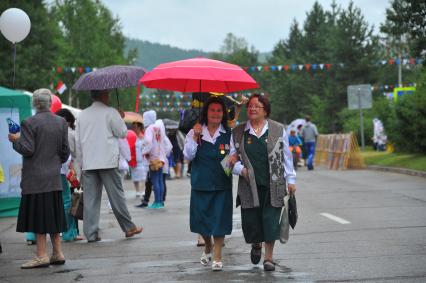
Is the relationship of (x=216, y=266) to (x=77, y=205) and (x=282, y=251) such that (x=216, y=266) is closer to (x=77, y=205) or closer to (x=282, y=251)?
(x=282, y=251)

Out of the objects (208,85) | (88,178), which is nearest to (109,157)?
(88,178)

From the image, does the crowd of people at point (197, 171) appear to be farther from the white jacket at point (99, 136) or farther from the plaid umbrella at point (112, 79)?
the plaid umbrella at point (112, 79)

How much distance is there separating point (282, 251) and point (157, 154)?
708 cm

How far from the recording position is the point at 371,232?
1080 cm

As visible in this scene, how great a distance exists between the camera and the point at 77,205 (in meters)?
11.3

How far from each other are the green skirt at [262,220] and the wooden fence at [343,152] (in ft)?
70.8

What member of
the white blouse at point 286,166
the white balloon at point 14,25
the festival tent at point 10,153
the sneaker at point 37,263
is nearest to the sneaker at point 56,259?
the sneaker at point 37,263

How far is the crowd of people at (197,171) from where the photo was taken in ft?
26.6

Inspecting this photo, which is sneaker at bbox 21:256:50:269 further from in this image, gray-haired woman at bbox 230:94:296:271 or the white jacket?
the white jacket

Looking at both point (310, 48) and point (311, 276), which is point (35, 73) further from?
point (310, 48)

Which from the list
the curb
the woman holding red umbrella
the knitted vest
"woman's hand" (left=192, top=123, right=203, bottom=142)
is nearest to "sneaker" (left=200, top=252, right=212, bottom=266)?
the woman holding red umbrella

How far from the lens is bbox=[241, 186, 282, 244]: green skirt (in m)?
8.09

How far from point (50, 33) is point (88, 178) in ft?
97.8

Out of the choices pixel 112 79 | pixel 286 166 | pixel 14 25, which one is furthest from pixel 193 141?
pixel 14 25
